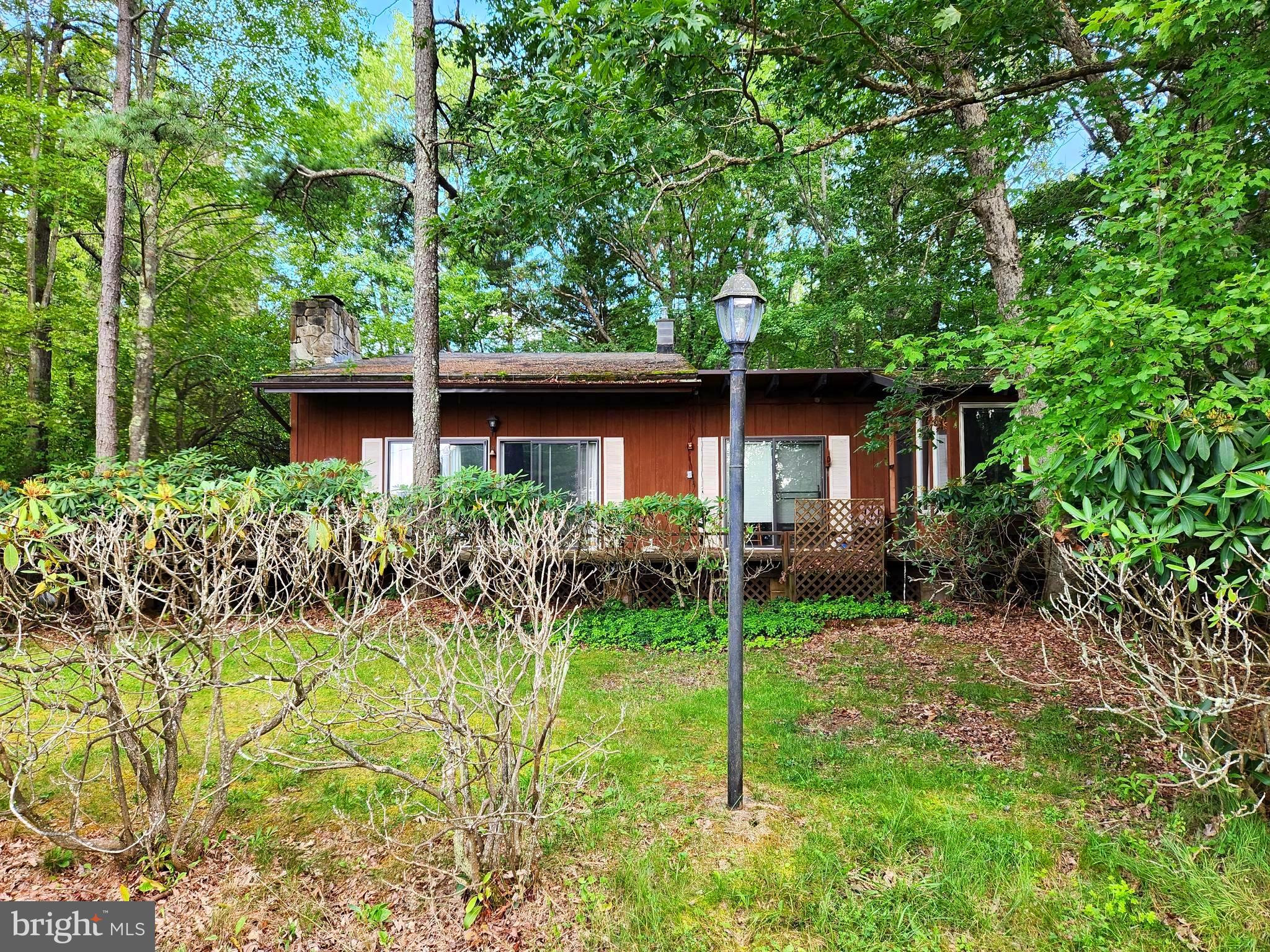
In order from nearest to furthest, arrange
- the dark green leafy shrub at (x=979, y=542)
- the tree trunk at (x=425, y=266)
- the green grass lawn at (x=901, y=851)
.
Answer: the green grass lawn at (x=901, y=851)
the dark green leafy shrub at (x=979, y=542)
the tree trunk at (x=425, y=266)

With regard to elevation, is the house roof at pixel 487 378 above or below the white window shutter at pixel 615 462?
above

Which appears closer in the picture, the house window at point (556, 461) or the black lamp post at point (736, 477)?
the black lamp post at point (736, 477)

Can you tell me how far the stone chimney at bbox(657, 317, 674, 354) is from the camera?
36.9 ft

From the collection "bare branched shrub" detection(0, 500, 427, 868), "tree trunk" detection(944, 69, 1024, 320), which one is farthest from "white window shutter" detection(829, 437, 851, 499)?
"bare branched shrub" detection(0, 500, 427, 868)

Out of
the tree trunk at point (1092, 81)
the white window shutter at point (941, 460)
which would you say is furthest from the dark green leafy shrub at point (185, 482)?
the white window shutter at point (941, 460)

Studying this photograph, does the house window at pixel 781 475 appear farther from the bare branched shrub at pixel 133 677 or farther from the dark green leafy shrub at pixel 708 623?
the bare branched shrub at pixel 133 677

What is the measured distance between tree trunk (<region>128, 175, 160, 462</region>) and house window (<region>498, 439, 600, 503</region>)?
6.27 meters

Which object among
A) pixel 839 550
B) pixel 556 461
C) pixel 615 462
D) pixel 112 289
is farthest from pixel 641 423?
pixel 112 289

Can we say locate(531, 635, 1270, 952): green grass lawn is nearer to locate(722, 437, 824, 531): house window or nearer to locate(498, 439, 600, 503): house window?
locate(722, 437, 824, 531): house window

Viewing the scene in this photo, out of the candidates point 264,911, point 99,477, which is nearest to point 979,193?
point 264,911

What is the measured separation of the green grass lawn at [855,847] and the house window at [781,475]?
541 cm

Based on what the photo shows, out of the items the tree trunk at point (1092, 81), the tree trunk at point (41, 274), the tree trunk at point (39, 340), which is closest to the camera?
the tree trunk at point (1092, 81)

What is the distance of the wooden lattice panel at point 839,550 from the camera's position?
24.8ft

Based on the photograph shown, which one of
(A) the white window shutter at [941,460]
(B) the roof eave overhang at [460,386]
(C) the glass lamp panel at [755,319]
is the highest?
→ (B) the roof eave overhang at [460,386]
